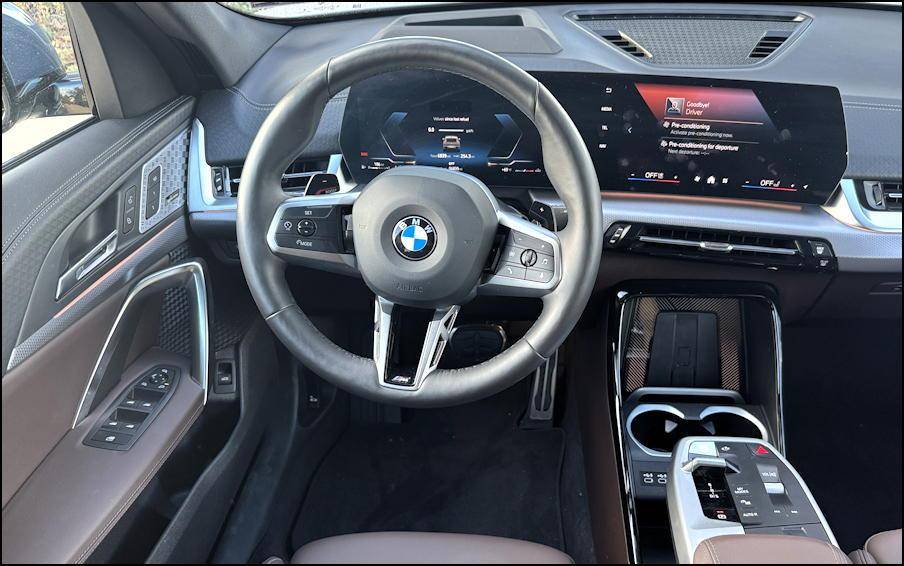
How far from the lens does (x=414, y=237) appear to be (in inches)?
48.3

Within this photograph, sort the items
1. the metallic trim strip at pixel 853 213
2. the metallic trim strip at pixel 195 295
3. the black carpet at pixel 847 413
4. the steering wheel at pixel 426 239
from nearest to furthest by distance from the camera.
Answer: the steering wheel at pixel 426 239 < the metallic trim strip at pixel 195 295 < the metallic trim strip at pixel 853 213 < the black carpet at pixel 847 413

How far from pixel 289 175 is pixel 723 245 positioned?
1093 mm

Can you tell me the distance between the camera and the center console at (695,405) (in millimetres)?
1598

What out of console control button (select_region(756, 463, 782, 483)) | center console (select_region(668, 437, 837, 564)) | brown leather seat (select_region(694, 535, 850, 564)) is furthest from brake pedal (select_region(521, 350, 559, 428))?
brown leather seat (select_region(694, 535, 850, 564))

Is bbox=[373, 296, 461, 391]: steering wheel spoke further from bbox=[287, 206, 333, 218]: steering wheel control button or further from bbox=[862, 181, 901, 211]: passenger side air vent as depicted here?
bbox=[862, 181, 901, 211]: passenger side air vent

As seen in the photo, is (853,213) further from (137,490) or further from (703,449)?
(137,490)

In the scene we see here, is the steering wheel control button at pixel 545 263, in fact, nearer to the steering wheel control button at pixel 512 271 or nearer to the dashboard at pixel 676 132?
the steering wheel control button at pixel 512 271

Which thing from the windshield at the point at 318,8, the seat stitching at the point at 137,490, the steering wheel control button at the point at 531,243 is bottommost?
the seat stitching at the point at 137,490

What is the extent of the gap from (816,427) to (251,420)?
1921 mm

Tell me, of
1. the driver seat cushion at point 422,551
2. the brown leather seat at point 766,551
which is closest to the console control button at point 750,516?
the brown leather seat at point 766,551

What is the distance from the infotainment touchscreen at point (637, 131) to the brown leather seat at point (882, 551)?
0.80 m

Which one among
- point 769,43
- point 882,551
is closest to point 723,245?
point 769,43

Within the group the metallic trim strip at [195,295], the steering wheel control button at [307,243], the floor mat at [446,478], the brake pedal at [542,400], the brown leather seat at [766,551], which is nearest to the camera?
the brown leather seat at [766,551]

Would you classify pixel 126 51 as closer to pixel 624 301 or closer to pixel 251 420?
pixel 251 420
